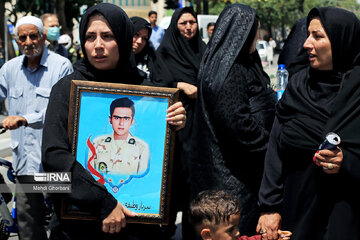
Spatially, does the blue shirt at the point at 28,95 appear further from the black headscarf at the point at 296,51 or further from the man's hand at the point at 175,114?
the man's hand at the point at 175,114

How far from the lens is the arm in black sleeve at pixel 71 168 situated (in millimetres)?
2602

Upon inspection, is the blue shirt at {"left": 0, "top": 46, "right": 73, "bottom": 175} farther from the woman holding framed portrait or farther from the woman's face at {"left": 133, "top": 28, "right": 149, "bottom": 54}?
the woman holding framed portrait

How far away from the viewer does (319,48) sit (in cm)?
288

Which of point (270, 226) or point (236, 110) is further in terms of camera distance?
point (236, 110)

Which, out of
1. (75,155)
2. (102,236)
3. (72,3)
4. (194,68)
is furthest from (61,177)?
(72,3)

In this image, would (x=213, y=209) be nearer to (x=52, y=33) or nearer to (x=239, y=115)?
(x=239, y=115)

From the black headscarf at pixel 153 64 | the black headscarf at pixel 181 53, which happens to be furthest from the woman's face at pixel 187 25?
the black headscarf at pixel 153 64

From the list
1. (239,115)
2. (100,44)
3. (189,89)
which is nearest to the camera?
(100,44)

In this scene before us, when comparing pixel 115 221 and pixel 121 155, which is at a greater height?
pixel 121 155

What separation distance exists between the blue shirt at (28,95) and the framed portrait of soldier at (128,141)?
177 centimetres

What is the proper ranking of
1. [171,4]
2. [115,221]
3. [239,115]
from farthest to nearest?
[171,4], [239,115], [115,221]

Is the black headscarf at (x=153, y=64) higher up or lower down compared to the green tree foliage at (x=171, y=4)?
lower down

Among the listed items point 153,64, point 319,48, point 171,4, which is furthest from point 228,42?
point 171,4

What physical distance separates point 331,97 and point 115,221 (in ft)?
3.73
